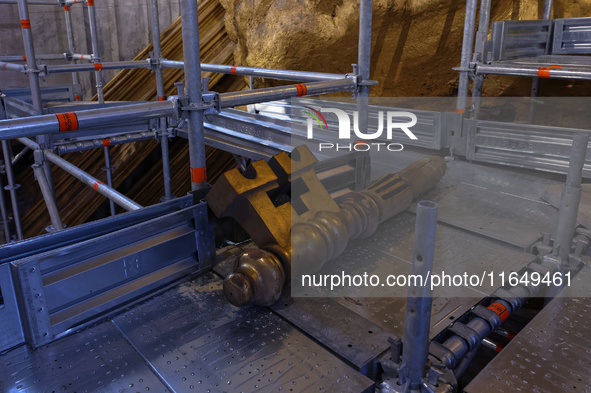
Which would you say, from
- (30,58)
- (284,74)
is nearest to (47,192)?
(30,58)

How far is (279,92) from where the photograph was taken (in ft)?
7.81

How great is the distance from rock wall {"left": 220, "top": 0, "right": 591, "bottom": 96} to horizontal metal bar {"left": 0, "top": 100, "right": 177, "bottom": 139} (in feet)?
13.1

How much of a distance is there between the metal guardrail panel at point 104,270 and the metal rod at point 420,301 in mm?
1064

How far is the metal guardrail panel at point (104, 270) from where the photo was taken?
1.65 m

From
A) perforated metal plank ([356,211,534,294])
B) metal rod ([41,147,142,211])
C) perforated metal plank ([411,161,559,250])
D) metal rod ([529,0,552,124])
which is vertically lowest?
perforated metal plank ([356,211,534,294])

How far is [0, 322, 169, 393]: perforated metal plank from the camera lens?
4.89 ft

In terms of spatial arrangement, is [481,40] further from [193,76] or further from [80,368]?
[80,368]

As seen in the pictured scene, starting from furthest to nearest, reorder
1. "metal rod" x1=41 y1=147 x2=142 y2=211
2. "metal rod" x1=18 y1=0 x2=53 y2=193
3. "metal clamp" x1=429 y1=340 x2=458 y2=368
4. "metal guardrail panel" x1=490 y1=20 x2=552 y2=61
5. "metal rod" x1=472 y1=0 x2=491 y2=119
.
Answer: "metal guardrail panel" x1=490 y1=20 x2=552 y2=61 < "metal rod" x1=472 y1=0 x2=491 y2=119 < "metal rod" x1=18 y1=0 x2=53 y2=193 < "metal rod" x1=41 y1=147 x2=142 y2=211 < "metal clamp" x1=429 y1=340 x2=458 y2=368

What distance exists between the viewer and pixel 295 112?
16.3 feet

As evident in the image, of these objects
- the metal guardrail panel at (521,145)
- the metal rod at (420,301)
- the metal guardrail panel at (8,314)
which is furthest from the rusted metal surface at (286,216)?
the metal guardrail panel at (521,145)

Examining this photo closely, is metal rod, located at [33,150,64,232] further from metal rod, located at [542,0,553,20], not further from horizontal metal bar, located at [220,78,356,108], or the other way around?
metal rod, located at [542,0,553,20]

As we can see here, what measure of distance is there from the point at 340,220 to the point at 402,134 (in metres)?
2.26

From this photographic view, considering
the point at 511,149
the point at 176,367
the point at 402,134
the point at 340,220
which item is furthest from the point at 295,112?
the point at 176,367

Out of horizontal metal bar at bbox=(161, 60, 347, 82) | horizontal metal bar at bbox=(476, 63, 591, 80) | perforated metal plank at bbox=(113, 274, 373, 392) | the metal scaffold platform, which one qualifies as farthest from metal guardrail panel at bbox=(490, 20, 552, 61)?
perforated metal plank at bbox=(113, 274, 373, 392)
